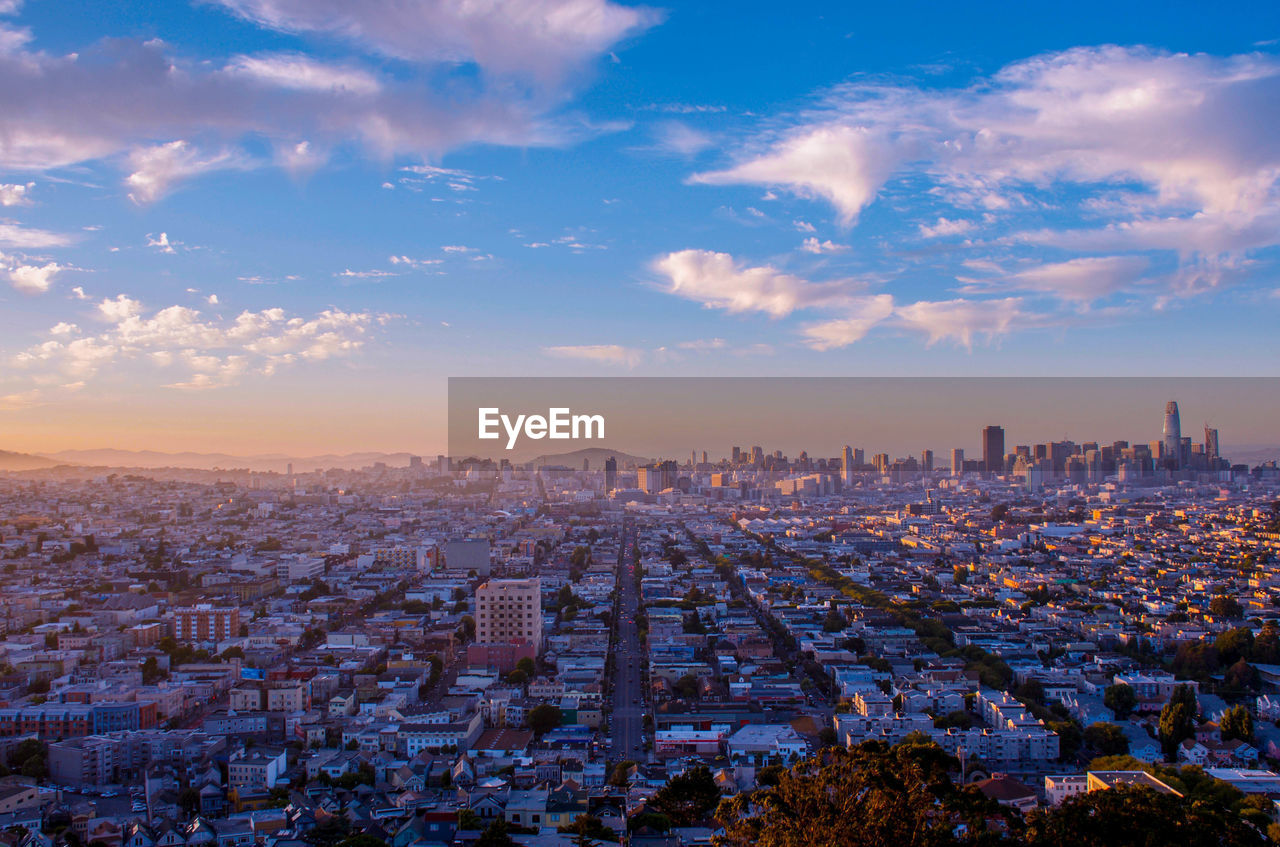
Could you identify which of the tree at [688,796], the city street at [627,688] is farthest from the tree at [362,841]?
the city street at [627,688]

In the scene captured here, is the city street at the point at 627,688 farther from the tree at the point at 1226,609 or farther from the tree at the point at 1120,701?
the tree at the point at 1226,609

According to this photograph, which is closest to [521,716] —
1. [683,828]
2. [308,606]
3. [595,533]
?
[683,828]

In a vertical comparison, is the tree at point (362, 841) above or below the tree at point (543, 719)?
above

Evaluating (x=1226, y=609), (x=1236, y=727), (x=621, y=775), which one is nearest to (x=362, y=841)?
(x=621, y=775)

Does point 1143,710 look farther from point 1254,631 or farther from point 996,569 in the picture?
point 996,569

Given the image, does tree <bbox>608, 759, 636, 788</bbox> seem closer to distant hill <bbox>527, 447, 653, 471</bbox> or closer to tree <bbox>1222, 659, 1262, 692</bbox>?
tree <bbox>1222, 659, 1262, 692</bbox>

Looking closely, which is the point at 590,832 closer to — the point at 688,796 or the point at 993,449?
the point at 688,796
